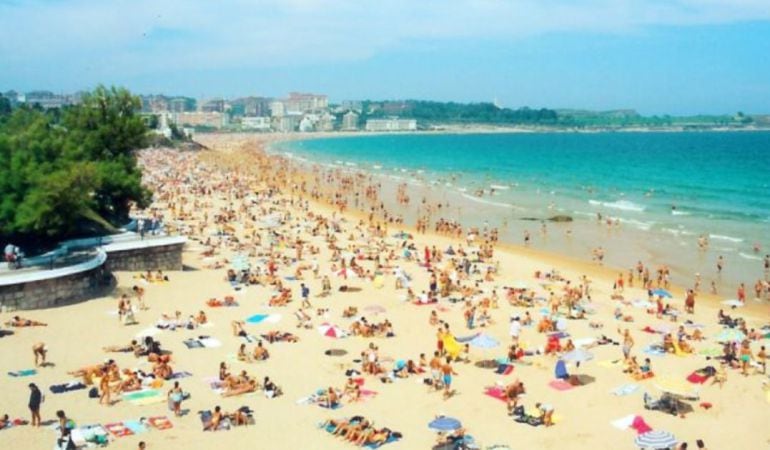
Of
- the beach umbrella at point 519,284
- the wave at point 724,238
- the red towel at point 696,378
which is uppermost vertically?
the red towel at point 696,378

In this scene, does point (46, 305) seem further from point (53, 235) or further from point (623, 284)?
point (623, 284)

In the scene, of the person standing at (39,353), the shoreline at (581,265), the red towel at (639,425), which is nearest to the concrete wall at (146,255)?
the person standing at (39,353)

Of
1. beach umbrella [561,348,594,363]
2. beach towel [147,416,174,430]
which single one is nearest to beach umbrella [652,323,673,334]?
beach umbrella [561,348,594,363]

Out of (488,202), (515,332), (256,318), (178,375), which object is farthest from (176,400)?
(488,202)

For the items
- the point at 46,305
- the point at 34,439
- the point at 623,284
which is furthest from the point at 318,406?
the point at 623,284

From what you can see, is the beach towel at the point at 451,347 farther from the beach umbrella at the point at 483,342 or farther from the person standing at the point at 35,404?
the person standing at the point at 35,404

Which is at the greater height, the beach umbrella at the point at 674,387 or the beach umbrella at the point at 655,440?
the beach umbrella at the point at 674,387

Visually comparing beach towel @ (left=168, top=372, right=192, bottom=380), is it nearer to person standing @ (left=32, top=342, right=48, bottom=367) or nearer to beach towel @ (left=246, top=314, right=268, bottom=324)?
person standing @ (left=32, top=342, right=48, bottom=367)

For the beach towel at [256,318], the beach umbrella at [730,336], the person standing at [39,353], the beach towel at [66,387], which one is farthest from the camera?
the beach towel at [256,318]
